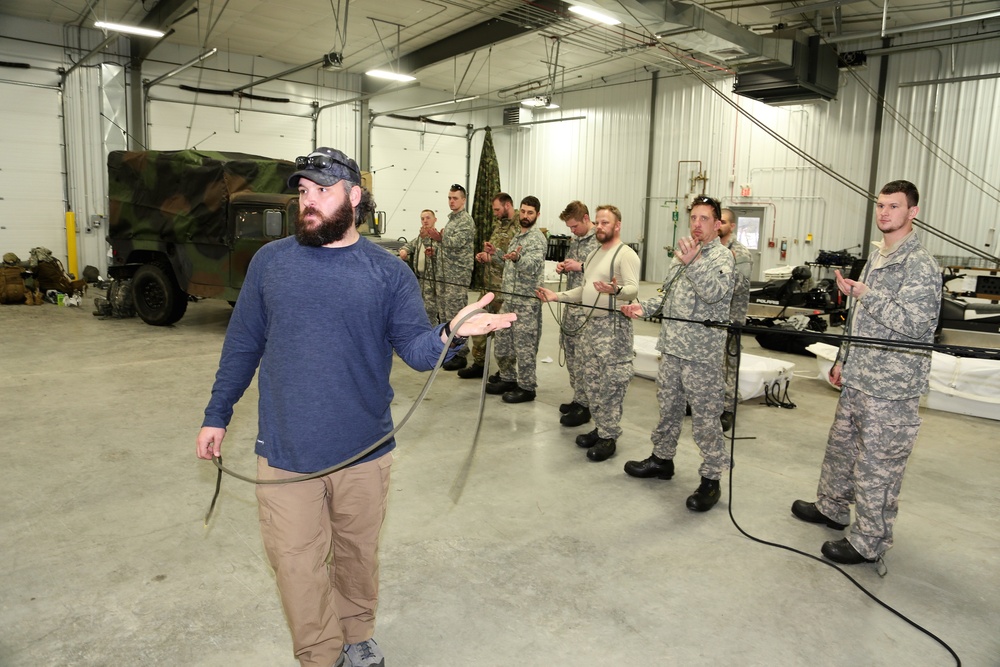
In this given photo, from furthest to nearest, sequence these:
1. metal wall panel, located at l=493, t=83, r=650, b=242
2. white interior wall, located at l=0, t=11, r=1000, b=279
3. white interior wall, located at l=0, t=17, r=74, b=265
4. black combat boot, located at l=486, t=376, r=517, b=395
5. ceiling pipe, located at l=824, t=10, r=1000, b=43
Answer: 1. metal wall panel, located at l=493, t=83, r=650, b=242
2. white interior wall, located at l=0, t=17, r=74, b=265
3. white interior wall, located at l=0, t=11, r=1000, b=279
4. ceiling pipe, located at l=824, t=10, r=1000, b=43
5. black combat boot, located at l=486, t=376, r=517, b=395

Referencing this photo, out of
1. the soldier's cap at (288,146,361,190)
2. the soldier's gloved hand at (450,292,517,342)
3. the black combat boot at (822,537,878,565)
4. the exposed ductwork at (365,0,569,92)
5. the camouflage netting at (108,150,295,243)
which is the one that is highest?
the exposed ductwork at (365,0,569,92)

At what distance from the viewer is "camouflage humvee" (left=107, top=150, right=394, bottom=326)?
837 centimetres

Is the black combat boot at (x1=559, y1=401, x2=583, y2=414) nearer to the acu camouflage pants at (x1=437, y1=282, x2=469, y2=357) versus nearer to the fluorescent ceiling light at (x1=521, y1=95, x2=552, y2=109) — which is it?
the acu camouflage pants at (x1=437, y1=282, x2=469, y2=357)

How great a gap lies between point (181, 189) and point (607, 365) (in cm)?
691

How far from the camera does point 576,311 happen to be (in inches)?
213

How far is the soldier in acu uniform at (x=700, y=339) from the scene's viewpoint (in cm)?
378

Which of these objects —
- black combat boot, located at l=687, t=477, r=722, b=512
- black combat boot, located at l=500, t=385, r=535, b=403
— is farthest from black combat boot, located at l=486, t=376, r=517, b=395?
black combat boot, located at l=687, t=477, r=722, b=512

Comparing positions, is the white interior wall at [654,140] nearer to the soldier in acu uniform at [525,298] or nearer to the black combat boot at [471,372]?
the soldier in acu uniform at [525,298]

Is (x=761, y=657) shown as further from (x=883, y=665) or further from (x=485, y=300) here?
(x=485, y=300)

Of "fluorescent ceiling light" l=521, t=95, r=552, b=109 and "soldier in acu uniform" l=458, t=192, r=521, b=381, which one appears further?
"fluorescent ceiling light" l=521, t=95, r=552, b=109

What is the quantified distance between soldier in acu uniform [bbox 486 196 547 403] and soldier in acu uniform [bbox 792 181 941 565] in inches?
118

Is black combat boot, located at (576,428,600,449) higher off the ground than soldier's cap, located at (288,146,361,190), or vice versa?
soldier's cap, located at (288,146,361,190)

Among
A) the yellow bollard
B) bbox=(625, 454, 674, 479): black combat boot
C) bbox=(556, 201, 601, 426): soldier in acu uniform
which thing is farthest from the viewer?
the yellow bollard

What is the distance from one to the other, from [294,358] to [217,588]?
4.86 feet
